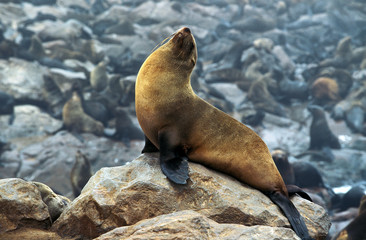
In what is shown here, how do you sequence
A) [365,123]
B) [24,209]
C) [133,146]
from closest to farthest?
[24,209]
[133,146]
[365,123]

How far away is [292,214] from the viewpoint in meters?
2.45

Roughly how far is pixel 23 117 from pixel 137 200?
8718mm

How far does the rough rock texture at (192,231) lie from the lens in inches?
67.3

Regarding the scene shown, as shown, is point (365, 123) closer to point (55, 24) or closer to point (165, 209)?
point (165, 209)

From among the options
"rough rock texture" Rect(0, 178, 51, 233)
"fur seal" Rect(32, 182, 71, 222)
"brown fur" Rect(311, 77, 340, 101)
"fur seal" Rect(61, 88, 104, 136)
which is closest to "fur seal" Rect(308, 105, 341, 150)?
"brown fur" Rect(311, 77, 340, 101)

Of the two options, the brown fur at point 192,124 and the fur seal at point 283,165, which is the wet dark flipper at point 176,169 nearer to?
the brown fur at point 192,124

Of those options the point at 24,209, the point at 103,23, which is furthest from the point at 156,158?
the point at 103,23

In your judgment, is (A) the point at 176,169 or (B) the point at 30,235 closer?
(B) the point at 30,235

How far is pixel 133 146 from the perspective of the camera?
948 cm

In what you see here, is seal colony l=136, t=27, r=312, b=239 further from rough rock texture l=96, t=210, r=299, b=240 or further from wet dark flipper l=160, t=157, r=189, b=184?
rough rock texture l=96, t=210, r=299, b=240

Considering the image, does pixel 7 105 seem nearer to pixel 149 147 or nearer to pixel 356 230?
pixel 149 147

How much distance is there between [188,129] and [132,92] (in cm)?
949

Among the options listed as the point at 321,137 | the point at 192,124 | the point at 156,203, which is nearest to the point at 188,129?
the point at 192,124

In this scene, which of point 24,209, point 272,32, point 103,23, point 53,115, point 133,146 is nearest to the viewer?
point 24,209
